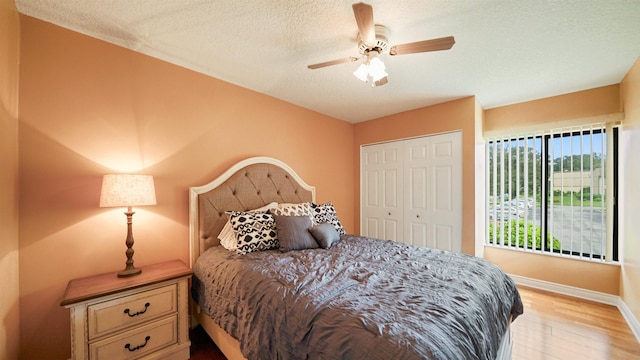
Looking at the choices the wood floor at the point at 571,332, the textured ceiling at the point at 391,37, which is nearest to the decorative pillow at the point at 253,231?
the textured ceiling at the point at 391,37

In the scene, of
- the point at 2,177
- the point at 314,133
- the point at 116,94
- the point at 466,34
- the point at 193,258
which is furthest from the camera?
the point at 314,133

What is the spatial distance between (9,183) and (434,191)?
379 cm

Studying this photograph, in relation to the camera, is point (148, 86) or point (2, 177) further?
point (148, 86)

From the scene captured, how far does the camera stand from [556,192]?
2910mm

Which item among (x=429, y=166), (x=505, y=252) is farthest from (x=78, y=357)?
(x=505, y=252)

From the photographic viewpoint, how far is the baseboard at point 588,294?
2146 mm

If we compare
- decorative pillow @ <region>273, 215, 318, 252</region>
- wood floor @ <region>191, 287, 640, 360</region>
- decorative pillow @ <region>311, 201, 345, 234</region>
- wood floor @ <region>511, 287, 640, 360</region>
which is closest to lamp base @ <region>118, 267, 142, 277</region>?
wood floor @ <region>191, 287, 640, 360</region>

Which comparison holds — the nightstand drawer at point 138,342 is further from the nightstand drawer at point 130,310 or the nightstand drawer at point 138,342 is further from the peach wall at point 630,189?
the peach wall at point 630,189

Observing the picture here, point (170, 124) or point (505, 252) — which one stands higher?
point (170, 124)

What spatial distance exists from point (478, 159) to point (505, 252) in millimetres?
1343

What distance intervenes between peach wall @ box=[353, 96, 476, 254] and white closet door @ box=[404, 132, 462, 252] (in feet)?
0.23

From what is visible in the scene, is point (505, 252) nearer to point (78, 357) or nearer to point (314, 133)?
point (314, 133)

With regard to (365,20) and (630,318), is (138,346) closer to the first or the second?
(365,20)

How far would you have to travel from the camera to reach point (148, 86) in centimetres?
200
